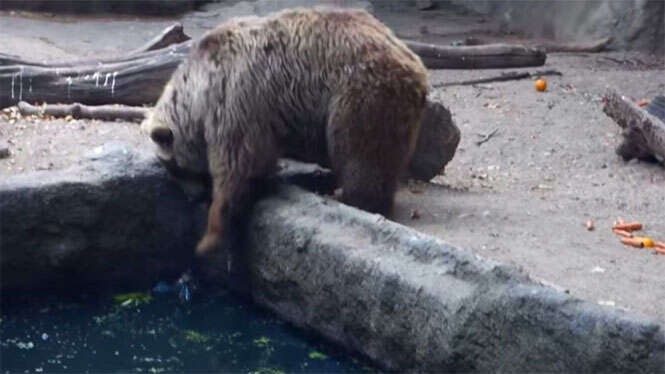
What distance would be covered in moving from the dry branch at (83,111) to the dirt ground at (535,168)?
0.10 metres

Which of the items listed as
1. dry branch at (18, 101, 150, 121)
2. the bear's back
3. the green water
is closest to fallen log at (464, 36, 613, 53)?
dry branch at (18, 101, 150, 121)

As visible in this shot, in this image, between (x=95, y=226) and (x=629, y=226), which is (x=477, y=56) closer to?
(x=629, y=226)

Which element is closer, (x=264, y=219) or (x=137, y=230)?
(x=264, y=219)

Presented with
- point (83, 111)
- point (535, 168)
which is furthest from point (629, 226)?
point (83, 111)

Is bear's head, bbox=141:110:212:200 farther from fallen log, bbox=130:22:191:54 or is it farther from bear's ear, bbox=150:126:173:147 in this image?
fallen log, bbox=130:22:191:54

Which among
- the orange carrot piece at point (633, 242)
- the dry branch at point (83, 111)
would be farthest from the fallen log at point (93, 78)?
the orange carrot piece at point (633, 242)

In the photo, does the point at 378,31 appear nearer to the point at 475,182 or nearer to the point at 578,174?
the point at 475,182

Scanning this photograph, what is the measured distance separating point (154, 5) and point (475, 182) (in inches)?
314

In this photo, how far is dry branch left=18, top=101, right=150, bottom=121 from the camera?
8.15 meters

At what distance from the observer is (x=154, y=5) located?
14.7 m

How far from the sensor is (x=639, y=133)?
8484 mm

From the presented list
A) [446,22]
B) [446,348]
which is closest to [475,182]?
[446,348]

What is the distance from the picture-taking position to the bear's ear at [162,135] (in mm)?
6395

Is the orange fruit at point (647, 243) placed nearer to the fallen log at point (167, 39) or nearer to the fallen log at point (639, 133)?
the fallen log at point (639, 133)
